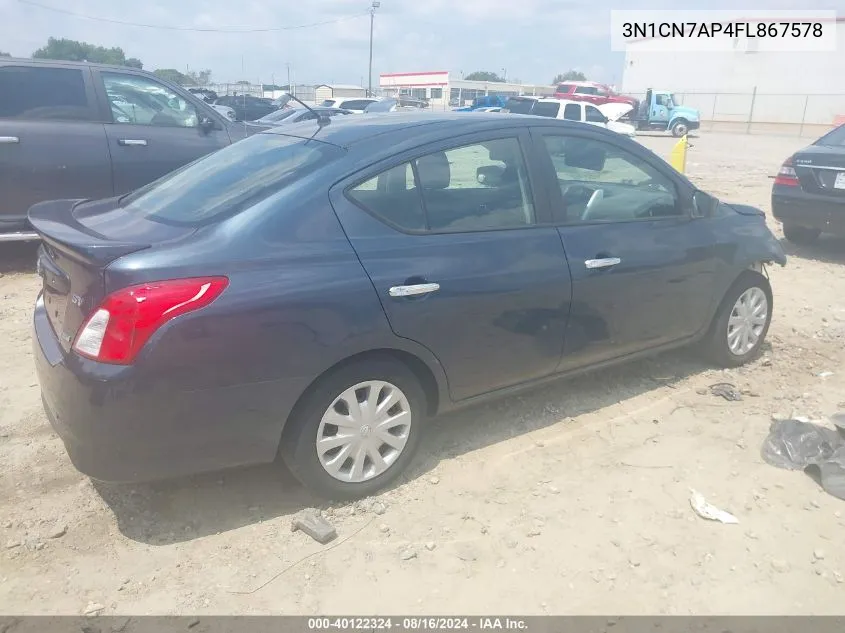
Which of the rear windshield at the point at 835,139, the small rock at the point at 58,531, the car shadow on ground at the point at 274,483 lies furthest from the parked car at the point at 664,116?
the small rock at the point at 58,531

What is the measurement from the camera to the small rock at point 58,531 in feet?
9.66

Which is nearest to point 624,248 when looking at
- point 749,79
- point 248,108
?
point 248,108

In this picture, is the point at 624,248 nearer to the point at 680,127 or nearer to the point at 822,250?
the point at 822,250

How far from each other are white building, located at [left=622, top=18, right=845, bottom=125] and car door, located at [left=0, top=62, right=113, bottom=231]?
44.5 metres

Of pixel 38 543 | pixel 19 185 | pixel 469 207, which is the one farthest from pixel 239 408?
pixel 19 185

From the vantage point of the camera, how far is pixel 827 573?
2.83 metres

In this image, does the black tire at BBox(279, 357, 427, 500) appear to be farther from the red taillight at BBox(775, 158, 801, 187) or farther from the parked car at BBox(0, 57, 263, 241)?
the red taillight at BBox(775, 158, 801, 187)

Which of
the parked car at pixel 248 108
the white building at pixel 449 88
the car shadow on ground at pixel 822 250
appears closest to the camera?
the car shadow on ground at pixel 822 250

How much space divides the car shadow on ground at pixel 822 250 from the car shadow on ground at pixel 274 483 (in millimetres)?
4822

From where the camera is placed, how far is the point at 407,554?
2900mm

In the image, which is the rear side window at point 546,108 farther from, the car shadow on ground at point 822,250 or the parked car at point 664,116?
the parked car at point 664,116

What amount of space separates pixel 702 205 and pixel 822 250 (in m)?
5.37

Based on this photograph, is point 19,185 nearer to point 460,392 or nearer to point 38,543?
point 38,543
